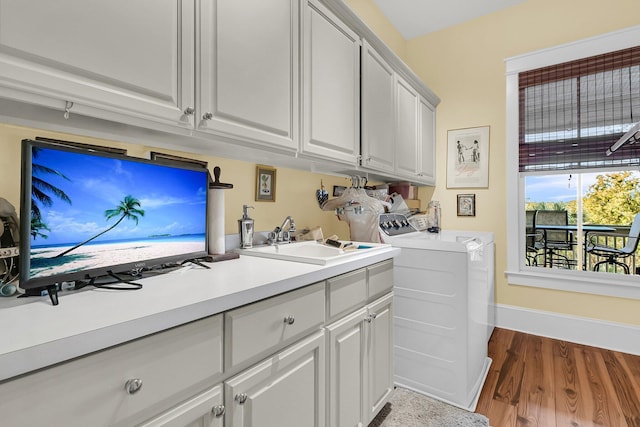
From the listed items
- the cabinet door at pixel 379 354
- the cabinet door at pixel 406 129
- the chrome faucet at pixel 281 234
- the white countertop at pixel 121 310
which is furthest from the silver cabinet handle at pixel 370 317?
the cabinet door at pixel 406 129

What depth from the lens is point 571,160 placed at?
116 inches

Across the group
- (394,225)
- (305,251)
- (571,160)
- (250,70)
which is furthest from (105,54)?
(571,160)

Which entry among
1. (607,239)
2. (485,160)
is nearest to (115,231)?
(485,160)

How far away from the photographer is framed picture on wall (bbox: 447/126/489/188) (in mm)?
3320

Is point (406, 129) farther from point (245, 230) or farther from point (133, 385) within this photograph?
point (133, 385)

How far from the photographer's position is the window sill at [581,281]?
106 inches

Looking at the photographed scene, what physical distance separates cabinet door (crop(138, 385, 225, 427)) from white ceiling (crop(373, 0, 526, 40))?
3574 mm

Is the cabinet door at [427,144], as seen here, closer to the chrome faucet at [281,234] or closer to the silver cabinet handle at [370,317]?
the chrome faucet at [281,234]

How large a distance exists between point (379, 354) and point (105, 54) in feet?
5.67

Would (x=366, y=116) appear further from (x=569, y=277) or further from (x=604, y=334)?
(x=604, y=334)

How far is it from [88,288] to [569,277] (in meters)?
3.72

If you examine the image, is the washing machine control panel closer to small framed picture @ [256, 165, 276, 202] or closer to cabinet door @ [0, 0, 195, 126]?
small framed picture @ [256, 165, 276, 202]

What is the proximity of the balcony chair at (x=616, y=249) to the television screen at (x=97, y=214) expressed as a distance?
11.7 ft

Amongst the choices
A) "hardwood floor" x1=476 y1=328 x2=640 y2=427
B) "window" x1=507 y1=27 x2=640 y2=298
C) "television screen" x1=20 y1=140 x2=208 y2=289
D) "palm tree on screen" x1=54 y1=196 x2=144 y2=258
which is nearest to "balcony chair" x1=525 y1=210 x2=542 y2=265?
"window" x1=507 y1=27 x2=640 y2=298
